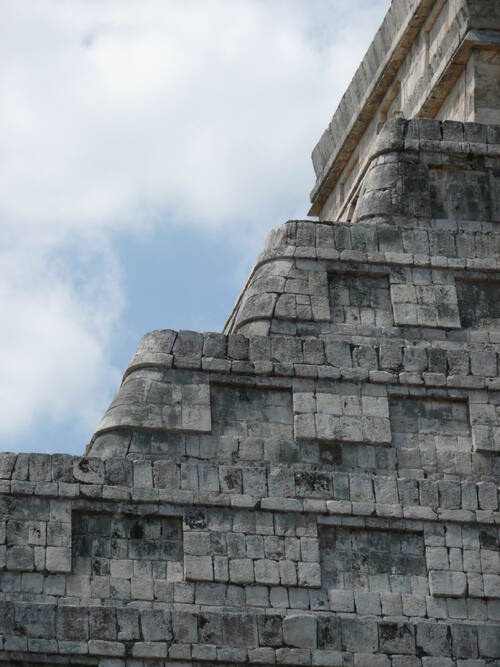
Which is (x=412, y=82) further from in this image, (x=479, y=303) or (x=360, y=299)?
(x=360, y=299)

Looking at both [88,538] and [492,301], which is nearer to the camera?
[88,538]

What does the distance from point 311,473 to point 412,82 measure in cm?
724

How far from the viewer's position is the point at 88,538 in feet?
69.2

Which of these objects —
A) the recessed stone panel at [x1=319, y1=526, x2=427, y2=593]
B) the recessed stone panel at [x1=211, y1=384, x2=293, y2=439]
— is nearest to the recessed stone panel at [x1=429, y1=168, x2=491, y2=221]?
the recessed stone panel at [x1=211, y1=384, x2=293, y2=439]

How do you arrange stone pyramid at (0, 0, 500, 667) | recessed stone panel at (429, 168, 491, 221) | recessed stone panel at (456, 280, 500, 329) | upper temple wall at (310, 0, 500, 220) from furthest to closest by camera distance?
upper temple wall at (310, 0, 500, 220)
recessed stone panel at (429, 168, 491, 221)
recessed stone panel at (456, 280, 500, 329)
stone pyramid at (0, 0, 500, 667)

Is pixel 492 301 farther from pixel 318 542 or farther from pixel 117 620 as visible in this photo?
pixel 117 620

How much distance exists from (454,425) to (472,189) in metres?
3.21

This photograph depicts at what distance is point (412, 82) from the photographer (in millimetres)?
27297

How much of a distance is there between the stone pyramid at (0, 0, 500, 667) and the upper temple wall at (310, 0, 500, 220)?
126cm

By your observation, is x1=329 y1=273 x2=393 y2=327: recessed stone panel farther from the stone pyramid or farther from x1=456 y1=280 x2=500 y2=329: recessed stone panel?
x1=456 y1=280 x2=500 y2=329: recessed stone panel

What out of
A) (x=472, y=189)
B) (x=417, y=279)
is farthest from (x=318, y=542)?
(x=472, y=189)

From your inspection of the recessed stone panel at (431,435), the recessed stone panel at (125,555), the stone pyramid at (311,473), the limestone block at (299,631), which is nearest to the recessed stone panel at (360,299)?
the stone pyramid at (311,473)

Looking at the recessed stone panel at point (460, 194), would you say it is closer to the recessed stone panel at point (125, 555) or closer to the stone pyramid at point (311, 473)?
the stone pyramid at point (311, 473)

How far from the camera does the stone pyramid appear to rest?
2069cm
